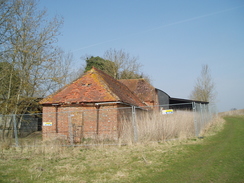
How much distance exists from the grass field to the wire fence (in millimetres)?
1408

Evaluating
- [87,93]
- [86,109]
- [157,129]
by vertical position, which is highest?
[87,93]

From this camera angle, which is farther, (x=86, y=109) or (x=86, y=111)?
(x=86, y=109)

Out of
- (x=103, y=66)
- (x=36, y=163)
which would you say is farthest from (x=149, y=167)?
(x=103, y=66)

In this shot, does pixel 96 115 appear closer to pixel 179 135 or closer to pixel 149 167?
pixel 179 135

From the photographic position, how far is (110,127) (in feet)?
45.5

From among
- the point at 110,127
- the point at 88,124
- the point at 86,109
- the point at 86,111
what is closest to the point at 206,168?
the point at 110,127

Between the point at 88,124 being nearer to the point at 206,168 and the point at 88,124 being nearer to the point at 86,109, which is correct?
the point at 86,109

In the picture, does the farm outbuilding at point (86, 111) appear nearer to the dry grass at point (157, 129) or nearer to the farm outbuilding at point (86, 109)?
the farm outbuilding at point (86, 109)

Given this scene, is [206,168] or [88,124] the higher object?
[88,124]

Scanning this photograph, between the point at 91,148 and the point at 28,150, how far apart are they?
295 cm

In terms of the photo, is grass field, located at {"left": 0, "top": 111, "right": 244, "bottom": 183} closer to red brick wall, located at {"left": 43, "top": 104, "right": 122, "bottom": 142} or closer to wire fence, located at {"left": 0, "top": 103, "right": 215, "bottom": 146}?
wire fence, located at {"left": 0, "top": 103, "right": 215, "bottom": 146}

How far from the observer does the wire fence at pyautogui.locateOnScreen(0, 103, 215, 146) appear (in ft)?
37.8

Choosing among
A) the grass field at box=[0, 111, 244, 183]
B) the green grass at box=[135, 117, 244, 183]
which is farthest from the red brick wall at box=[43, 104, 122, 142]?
the green grass at box=[135, 117, 244, 183]

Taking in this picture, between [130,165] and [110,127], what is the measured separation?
6772 millimetres
